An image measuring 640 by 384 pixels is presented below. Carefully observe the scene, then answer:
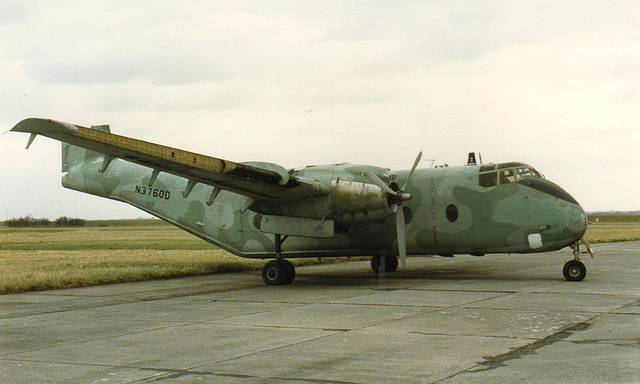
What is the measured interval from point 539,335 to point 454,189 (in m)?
9.65

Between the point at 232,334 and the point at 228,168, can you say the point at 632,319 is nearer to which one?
the point at 232,334

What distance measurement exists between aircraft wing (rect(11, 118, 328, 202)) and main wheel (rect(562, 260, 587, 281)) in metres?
7.00

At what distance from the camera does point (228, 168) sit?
49.9ft

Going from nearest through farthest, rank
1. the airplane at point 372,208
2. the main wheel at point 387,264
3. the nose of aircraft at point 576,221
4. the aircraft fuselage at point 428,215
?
the airplane at point 372,208, the nose of aircraft at point 576,221, the aircraft fuselage at point 428,215, the main wheel at point 387,264

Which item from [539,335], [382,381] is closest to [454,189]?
[539,335]

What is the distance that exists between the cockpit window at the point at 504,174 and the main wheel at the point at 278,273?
6229mm

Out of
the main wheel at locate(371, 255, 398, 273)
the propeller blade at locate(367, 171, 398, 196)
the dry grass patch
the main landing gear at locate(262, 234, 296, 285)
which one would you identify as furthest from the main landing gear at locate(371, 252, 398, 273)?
the propeller blade at locate(367, 171, 398, 196)

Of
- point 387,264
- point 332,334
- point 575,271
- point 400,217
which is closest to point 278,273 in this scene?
point 400,217

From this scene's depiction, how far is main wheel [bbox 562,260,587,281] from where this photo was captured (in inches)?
653

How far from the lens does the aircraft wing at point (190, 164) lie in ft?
43.1

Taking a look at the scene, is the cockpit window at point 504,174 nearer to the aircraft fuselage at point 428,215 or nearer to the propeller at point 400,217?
the aircraft fuselage at point 428,215

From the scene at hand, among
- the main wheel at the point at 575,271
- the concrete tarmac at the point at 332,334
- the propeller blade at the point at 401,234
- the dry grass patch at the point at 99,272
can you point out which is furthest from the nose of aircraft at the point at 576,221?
the dry grass patch at the point at 99,272

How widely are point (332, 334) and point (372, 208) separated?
7.56 m

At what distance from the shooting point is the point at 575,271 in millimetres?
16672
